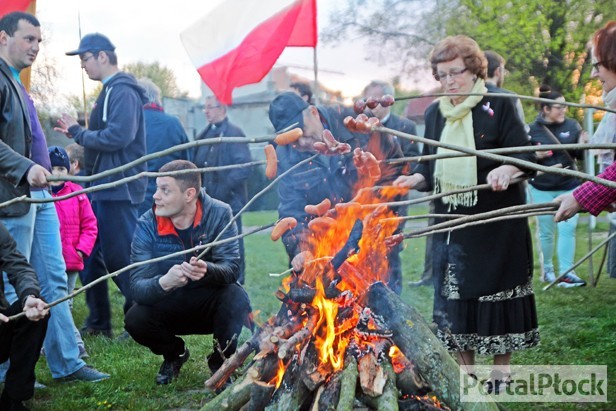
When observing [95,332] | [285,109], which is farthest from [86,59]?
[95,332]

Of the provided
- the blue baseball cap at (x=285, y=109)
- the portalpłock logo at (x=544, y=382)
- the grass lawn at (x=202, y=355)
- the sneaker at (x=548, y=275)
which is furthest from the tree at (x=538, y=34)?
the portalpłock logo at (x=544, y=382)

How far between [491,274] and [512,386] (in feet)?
2.42

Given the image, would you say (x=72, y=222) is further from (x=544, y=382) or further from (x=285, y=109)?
(x=544, y=382)

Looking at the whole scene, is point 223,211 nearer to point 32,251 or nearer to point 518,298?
point 32,251

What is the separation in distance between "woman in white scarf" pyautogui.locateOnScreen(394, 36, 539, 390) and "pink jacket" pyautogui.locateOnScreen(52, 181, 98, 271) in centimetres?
326

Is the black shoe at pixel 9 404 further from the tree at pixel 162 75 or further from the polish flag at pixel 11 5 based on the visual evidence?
the tree at pixel 162 75

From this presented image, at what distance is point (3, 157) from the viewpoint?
4320mm

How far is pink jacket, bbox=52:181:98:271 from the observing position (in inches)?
263

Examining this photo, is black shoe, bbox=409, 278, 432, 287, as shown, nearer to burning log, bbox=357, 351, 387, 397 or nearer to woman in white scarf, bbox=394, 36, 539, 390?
woman in white scarf, bbox=394, 36, 539, 390

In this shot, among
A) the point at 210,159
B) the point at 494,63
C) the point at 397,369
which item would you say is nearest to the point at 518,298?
the point at 397,369

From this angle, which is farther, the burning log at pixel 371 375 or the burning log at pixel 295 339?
the burning log at pixel 295 339

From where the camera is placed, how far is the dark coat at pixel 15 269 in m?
4.45

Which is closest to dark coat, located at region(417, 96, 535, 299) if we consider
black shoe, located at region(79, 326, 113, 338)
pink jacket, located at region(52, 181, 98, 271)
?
black shoe, located at region(79, 326, 113, 338)

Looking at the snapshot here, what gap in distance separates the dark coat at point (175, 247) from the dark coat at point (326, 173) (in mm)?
402
